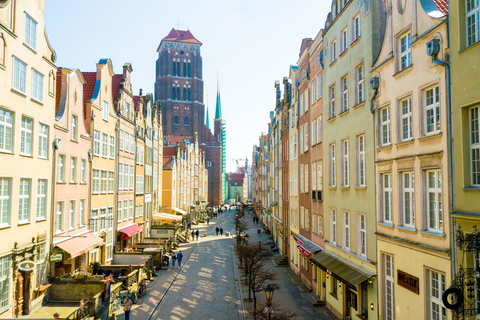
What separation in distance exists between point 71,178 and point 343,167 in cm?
1565

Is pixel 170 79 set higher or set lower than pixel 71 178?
higher

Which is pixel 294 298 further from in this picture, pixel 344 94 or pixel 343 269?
pixel 344 94

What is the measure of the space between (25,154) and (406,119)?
1563cm

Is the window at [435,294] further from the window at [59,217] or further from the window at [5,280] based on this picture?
the window at [59,217]

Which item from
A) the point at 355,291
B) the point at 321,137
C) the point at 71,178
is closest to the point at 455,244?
the point at 355,291

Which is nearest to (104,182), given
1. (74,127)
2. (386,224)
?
(74,127)

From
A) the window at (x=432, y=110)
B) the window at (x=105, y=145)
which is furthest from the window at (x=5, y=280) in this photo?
the window at (x=432, y=110)

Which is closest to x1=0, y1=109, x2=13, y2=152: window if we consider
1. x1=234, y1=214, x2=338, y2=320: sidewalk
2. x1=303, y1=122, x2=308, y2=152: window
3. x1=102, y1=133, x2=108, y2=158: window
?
x1=102, y1=133, x2=108, y2=158: window

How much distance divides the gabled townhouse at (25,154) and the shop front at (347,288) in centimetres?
1345

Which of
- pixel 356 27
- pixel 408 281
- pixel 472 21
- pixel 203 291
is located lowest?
pixel 203 291

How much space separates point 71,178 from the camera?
79.7 ft

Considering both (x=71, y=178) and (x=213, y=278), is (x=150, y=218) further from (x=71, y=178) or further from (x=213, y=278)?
(x=71, y=178)

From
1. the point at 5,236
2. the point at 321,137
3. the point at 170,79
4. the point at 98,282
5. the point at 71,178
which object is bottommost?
the point at 98,282

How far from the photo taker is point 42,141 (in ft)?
65.8
